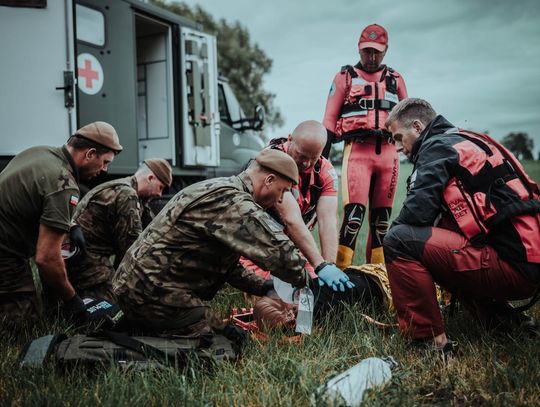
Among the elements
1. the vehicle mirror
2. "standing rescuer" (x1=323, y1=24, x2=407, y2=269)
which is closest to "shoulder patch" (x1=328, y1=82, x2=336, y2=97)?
"standing rescuer" (x1=323, y1=24, x2=407, y2=269)

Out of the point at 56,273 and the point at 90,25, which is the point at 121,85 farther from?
the point at 56,273

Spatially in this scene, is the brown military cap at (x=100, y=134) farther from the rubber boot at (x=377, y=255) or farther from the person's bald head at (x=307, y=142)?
the rubber boot at (x=377, y=255)

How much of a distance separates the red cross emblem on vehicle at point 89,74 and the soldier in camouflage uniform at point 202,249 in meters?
3.59

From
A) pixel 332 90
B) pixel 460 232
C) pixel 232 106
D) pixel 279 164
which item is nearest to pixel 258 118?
pixel 232 106

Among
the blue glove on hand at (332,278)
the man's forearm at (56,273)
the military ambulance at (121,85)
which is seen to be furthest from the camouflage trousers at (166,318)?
the military ambulance at (121,85)

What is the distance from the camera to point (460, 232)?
108 inches

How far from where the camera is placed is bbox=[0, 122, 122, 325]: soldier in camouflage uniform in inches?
119

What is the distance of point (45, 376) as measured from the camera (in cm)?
224

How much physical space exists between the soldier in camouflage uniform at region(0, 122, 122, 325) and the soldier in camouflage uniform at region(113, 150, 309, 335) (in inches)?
22.6

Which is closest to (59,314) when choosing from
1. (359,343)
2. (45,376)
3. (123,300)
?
(123,300)

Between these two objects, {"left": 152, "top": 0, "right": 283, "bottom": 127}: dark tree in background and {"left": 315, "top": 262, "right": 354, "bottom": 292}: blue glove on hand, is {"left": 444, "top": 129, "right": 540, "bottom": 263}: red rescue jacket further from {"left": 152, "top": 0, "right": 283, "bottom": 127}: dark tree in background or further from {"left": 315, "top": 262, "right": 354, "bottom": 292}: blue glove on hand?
{"left": 152, "top": 0, "right": 283, "bottom": 127}: dark tree in background

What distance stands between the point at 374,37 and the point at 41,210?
309 cm

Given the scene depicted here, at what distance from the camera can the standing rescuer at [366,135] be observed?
4598 mm

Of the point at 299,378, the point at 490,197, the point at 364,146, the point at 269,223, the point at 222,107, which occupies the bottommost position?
the point at 299,378
